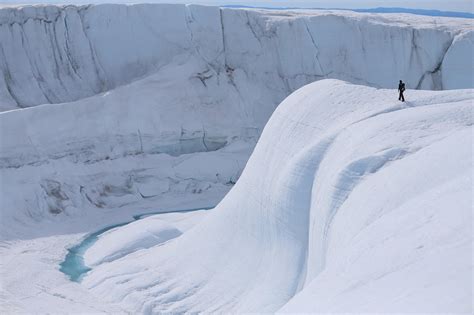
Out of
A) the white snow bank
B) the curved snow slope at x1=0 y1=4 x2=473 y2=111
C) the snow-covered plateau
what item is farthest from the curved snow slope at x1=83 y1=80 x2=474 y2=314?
the curved snow slope at x1=0 y1=4 x2=473 y2=111

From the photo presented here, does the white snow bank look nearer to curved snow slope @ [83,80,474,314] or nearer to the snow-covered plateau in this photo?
the snow-covered plateau

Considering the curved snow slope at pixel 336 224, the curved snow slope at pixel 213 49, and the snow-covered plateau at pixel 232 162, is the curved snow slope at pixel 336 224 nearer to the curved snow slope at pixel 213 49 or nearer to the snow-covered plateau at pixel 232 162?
the snow-covered plateau at pixel 232 162

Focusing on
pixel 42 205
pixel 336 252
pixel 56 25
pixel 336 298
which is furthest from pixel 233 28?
pixel 336 298

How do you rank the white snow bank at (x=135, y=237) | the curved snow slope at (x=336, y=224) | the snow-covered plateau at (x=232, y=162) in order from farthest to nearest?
the white snow bank at (x=135, y=237) → the snow-covered plateau at (x=232, y=162) → the curved snow slope at (x=336, y=224)

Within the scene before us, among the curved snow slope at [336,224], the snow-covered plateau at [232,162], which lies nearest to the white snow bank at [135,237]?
the snow-covered plateau at [232,162]

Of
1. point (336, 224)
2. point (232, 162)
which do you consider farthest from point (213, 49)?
point (336, 224)

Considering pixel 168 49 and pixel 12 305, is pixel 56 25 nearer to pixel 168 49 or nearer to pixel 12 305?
pixel 168 49
